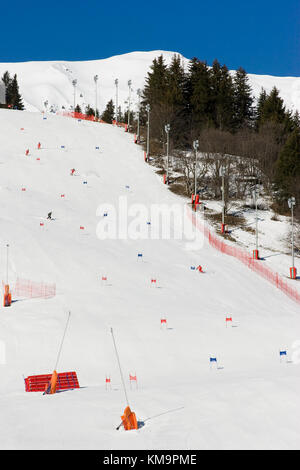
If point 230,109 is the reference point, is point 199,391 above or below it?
below

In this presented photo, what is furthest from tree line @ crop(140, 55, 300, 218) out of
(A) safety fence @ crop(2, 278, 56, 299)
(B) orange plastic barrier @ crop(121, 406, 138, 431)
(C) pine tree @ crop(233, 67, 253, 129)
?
(B) orange plastic barrier @ crop(121, 406, 138, 431)

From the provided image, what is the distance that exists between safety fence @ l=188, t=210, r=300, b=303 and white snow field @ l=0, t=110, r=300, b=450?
40.0 inches

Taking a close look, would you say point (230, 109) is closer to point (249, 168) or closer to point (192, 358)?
point (249, 168)

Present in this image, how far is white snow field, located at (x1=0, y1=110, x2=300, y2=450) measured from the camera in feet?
27.5

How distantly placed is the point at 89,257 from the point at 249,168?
32.0 meters

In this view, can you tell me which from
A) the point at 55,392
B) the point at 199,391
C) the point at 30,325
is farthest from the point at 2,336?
the point at 199,391

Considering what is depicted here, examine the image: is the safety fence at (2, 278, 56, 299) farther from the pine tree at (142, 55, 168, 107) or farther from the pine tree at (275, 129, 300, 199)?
the pine tree at (142, 55, 168, 107)

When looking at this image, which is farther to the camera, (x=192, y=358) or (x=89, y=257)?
(x=89, y=257)

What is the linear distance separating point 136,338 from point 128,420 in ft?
27.9

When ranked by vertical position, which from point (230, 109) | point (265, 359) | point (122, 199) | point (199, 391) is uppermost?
point (230, 109)

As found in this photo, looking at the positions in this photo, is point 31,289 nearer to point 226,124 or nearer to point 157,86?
point 226,124

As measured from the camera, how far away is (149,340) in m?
16.8

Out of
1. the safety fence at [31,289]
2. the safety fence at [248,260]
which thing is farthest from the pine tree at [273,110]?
the safety fence at [31,289]

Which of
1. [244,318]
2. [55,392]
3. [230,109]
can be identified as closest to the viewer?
[55,392]
